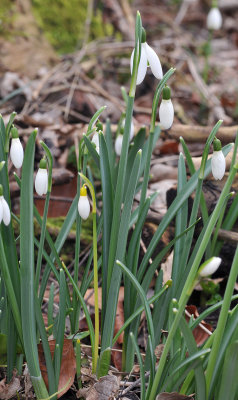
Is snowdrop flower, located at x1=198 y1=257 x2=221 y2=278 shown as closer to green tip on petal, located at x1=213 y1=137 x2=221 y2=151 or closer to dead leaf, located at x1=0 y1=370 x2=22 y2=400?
green tip on petal, located at x1=213 y1=137 x2=221 y2=151

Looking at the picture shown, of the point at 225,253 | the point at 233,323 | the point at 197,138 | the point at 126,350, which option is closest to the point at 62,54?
the point at 197,138

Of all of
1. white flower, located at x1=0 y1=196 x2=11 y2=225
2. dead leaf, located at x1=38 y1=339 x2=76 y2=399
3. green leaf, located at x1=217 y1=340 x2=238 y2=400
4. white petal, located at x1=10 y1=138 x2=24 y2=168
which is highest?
white petal, located at x1=10 y1=138 x2=24 y2=168

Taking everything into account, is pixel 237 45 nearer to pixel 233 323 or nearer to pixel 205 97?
pixel 205 97

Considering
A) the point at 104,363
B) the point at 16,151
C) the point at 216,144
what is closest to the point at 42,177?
the point at 16,151

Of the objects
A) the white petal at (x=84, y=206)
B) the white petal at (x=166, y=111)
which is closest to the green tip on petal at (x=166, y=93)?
the white petal at (x=166, y=111)

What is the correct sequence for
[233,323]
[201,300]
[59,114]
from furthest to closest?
[59,114] < [201,300] < [233,323]

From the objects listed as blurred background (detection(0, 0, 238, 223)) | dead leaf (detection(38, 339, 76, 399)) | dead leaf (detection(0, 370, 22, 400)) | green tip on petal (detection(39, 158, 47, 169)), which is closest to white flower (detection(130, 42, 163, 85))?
green tip on petal (detection(39, 158, 47, 169))
